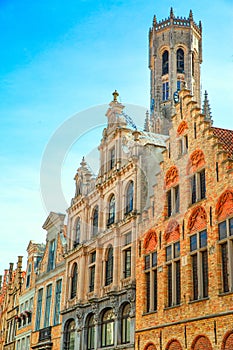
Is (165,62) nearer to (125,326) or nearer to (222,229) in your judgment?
(125,326)

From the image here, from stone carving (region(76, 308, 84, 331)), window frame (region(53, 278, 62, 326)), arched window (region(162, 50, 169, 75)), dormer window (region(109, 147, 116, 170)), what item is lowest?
stone carving (region(76, 308, 84, 331))

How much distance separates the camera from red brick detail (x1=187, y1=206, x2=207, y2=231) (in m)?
25.0

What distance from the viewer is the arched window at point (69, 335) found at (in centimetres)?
3698

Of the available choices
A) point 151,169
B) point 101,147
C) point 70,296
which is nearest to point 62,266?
point 70,296

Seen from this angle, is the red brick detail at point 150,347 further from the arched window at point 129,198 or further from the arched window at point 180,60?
the arched window at point 180,60

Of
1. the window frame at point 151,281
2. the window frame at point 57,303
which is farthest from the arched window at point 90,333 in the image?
the window frame at point 151,281

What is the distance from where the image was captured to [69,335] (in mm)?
37656

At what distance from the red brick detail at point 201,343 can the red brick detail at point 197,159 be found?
7.87 metres

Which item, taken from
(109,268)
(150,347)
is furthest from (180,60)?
(150,347)

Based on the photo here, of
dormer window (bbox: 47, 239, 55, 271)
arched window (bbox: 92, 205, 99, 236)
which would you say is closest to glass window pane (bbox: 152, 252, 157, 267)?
arched window (bbox: 92, 205, 99, 236)

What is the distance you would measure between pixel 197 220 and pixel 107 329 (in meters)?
10.6

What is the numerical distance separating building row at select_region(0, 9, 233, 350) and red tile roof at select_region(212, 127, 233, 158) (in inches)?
3.0

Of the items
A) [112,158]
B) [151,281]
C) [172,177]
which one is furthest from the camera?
[112,158]

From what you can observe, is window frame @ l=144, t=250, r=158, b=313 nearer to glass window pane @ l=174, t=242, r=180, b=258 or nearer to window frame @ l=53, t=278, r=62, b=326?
glass window pane @ l=174, t=242, r=180, b=258
